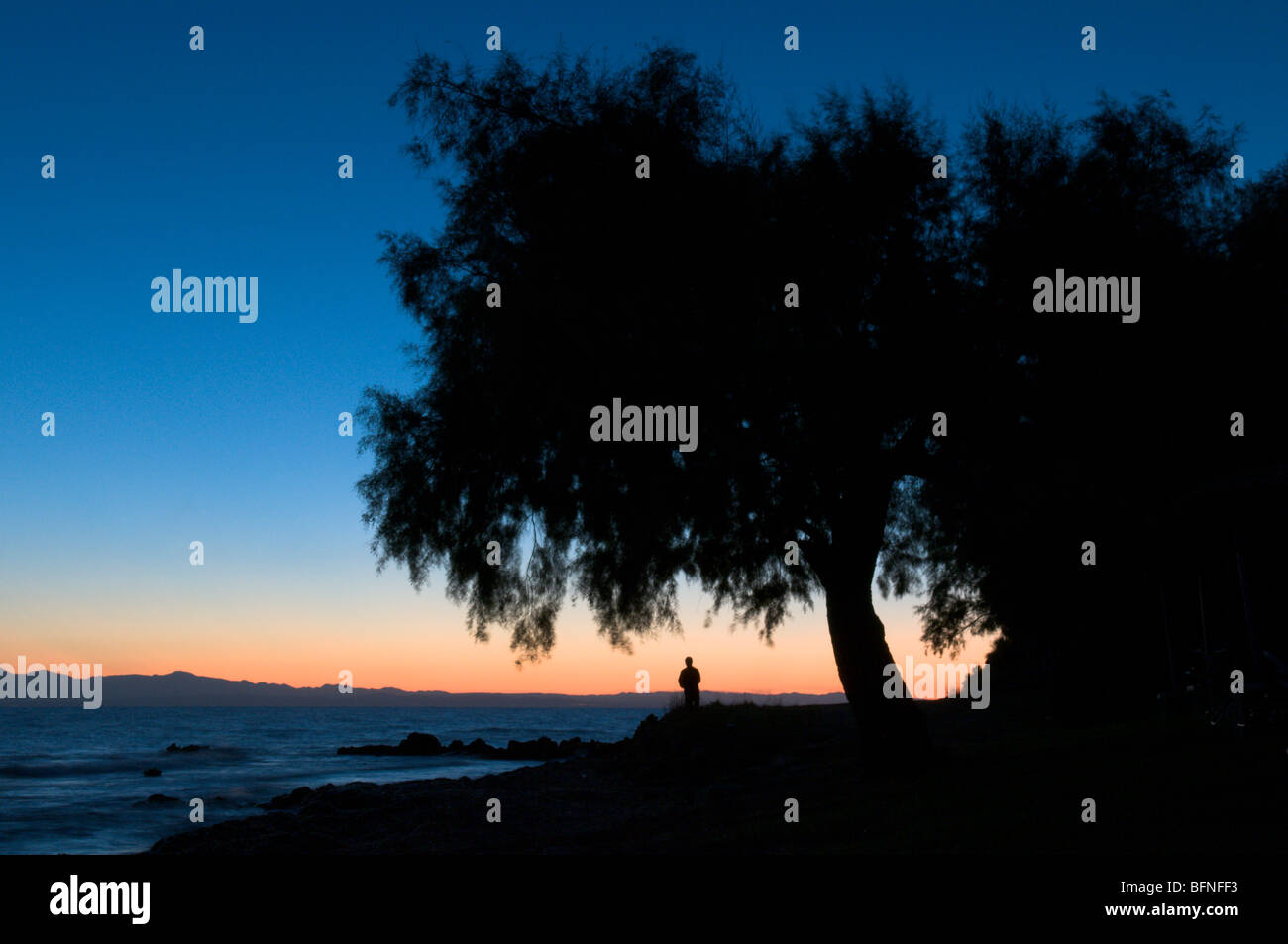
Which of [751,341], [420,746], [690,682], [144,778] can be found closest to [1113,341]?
[751,341]

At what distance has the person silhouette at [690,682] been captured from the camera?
1128 inches

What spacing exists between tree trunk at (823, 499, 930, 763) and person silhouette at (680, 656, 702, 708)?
1335 centimetres

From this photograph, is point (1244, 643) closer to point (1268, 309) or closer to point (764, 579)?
point (1268, 309)

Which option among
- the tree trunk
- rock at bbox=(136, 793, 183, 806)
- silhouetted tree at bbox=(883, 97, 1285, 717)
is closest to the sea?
rock at bbox=(136, 793, 183, 806)

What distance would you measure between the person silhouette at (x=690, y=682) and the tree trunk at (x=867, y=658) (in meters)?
13.3

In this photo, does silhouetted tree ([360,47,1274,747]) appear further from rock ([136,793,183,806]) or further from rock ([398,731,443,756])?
rock ([398,731,443,756])

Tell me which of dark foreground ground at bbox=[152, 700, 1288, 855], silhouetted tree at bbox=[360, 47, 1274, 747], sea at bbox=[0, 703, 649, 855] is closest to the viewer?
dark foreground ground at bbox=[152, 700, 1288, 855]

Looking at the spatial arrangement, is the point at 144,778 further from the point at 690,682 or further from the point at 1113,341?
the point at 1113,341

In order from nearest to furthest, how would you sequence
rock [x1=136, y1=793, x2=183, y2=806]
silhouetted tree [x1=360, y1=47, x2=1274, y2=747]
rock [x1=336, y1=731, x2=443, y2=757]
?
silhouetted tree [x1=360, y1=47, x2=1274, y2=747]
rock [x1=136, y1=793, x2=183, y2=806]
rock [x1=336, y1=731, x2=443, y2=757]

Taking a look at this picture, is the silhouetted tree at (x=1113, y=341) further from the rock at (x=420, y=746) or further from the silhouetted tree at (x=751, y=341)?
the rock at (x=420, y=746)

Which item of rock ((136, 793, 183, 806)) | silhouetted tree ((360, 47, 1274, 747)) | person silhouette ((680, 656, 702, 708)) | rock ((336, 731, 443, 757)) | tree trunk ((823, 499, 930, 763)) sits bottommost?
rock ((336, 731, 443, 757))

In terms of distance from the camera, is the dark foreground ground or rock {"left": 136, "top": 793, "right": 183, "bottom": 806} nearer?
the dark foreground ground

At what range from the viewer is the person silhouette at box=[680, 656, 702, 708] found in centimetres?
2866

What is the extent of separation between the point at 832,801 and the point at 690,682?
50.1 feet
